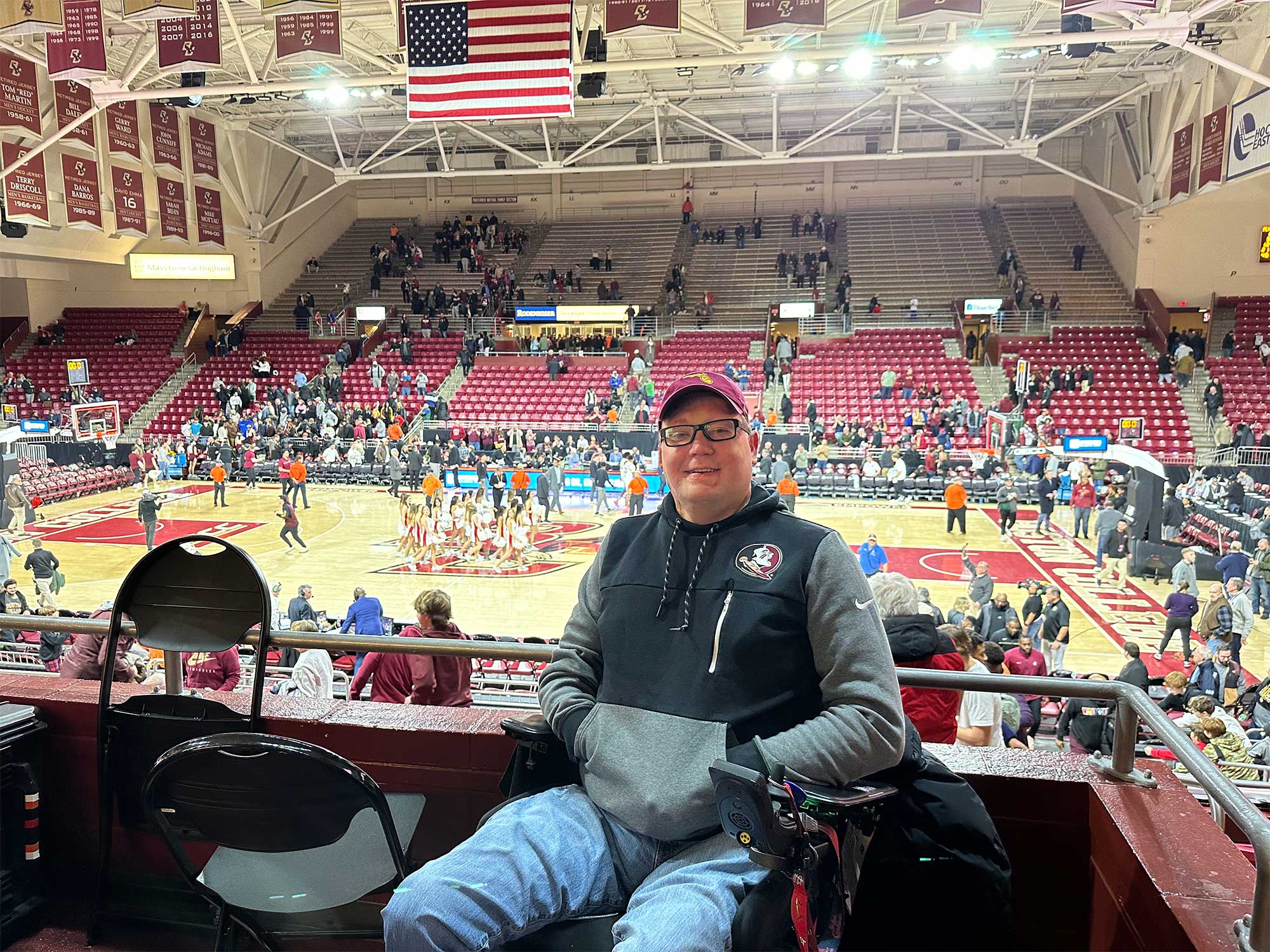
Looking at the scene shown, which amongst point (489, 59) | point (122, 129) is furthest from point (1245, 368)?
point (122, 129)

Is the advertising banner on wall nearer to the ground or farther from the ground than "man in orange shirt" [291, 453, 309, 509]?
farther from the ground

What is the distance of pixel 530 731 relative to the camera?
2.25 metres

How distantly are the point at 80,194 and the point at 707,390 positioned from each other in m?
21.2

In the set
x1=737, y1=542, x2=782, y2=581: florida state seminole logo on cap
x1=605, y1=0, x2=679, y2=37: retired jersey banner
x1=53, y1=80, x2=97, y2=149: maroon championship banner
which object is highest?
x1=53, y1=80, x2=97, y2=149: maroon championship banner

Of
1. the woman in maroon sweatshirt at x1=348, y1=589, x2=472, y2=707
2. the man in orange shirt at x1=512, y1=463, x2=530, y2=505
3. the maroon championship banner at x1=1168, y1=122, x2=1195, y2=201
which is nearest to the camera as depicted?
the woman in maroon sweatshirt at x1=348, y1=589, x2=472, y2=707

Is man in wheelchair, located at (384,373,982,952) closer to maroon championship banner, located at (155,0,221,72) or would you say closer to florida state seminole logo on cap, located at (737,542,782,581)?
florida state seminole logo on cap, located at (737,542,782,581)

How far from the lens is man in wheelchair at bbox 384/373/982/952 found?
5.99ft

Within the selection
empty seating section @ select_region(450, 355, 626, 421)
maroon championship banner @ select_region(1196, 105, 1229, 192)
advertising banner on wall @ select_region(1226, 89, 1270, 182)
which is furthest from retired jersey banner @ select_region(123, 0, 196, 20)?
maroon championship banner @ select_region(1196, 105, 1229, 192)

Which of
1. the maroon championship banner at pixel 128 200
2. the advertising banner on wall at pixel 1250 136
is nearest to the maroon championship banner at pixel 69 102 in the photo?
the maroon championship banner at pixel 128 200

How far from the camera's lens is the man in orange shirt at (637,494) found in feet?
52.9

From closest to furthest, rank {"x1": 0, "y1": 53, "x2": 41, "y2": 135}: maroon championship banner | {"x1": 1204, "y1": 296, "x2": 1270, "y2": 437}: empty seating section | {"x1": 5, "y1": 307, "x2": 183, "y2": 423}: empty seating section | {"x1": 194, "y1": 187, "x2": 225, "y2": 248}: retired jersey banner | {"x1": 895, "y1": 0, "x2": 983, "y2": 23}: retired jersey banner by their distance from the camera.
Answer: {"x1": 895, "y1": 0, "x2": 983, "y2": 23}: retired jersey banner < {"x1": 0, "y1": 53, "x2": 41, "y2": 135}: maroon championship banner < {"x1": 1204, "y1": 296, "x2": 1270, "y2": 437}: empty seating section < {"x1": 194, "y1": 187, "x2": 225, "y2": 248}: retired jersey banner < {"x1": 5, "y1": 307, "x2": 183, "y2": 423}: empty seating section

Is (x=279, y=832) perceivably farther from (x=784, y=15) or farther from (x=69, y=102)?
(x=69, y=102)

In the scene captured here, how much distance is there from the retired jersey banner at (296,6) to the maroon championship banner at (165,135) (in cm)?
1025

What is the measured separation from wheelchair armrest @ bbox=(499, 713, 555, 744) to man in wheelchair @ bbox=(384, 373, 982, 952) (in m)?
0.05
